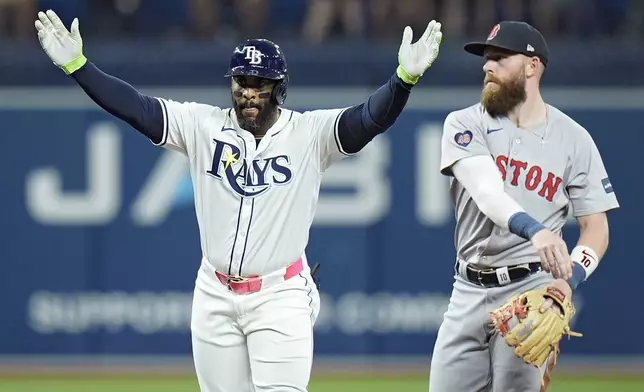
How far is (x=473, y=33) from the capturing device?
Result: 1159 centimetres

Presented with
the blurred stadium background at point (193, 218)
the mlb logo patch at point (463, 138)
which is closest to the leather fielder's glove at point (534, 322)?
the mlb logo patch at point (463, 138)

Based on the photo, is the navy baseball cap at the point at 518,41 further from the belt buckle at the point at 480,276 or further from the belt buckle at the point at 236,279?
the belt buckle at the point at 236,279

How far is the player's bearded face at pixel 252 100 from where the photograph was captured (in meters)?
5.68

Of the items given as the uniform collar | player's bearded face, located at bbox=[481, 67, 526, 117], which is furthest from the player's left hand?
player's bearded face, located at bbox=[481, 67, 526, 117]

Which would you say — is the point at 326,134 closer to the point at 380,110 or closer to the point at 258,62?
the point at 380,110

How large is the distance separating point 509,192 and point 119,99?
6.07 ft

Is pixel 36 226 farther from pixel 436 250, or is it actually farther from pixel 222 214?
pixel 222 214

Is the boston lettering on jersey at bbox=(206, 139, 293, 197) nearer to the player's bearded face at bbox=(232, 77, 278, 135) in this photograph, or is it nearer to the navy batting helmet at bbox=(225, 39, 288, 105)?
the player's bearded face at bbox=(232, 77, 278, 135)

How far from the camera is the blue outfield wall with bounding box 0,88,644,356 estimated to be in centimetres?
1114

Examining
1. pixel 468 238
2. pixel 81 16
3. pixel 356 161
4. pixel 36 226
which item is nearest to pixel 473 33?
pixel 356 161

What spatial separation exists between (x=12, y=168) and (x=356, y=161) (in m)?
3.16

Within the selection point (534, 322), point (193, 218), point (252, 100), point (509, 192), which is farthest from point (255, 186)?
point (193, 218)

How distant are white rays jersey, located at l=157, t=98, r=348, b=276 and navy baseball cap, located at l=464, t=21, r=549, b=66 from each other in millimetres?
821

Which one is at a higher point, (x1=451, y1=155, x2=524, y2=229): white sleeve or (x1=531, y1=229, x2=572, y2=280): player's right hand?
(x1=451, y1=155, x2=524, y2=229): white sleeve
